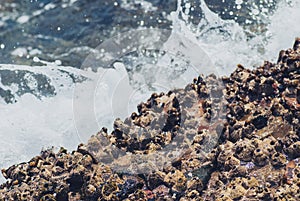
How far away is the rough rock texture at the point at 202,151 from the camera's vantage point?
472cm

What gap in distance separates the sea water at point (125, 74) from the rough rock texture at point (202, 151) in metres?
1.35

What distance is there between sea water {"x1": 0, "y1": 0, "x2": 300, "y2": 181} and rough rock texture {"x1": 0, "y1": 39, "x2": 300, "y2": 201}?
1.35m

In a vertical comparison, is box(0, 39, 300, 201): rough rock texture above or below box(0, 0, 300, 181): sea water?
below

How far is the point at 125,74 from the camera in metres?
11.0

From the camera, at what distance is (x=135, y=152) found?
537 centimetres

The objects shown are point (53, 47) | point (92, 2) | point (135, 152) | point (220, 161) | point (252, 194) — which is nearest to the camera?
point (252, 194)

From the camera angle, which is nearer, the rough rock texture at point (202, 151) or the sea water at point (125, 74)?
the rough rock texture at point (202, 151)

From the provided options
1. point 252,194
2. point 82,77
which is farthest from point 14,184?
point 82,77

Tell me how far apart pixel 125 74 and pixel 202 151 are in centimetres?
608

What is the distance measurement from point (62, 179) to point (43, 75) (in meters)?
6.75

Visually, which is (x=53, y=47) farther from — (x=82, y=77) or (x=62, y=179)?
(x=62, y=179)

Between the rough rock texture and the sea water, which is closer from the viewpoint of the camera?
the rough rock texture

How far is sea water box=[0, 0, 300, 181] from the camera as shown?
8289mm

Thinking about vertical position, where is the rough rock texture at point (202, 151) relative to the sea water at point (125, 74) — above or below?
below
